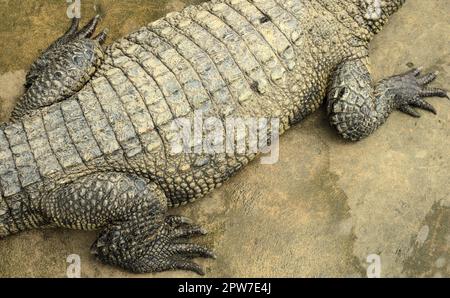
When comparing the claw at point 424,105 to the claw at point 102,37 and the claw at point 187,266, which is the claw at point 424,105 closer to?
the claw at point 187,266

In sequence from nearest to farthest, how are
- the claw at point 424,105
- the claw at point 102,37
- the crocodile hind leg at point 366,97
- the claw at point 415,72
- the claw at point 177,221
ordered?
the claw at point 177,221 < the crocodile hind leg at point 366,97 < the claw at point 424,105 < the claw at point 415,72 < the claw at point 102,37

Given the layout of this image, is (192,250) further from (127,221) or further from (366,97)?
(366,97)

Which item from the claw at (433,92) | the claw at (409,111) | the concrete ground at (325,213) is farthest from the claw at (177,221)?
the claw at (433,92)

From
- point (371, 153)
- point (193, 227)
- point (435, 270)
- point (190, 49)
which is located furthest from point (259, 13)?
point (435, 270)

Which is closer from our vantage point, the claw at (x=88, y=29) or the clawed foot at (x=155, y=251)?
the clawed foot at (x=155, y=251)

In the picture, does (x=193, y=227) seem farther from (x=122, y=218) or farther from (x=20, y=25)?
(x=20, y=25)
